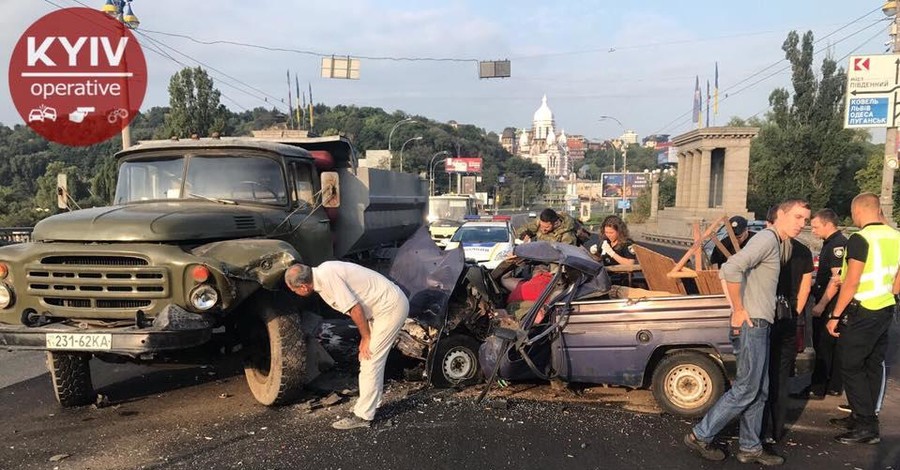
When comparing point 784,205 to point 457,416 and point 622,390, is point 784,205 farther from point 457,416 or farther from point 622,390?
point 457,416

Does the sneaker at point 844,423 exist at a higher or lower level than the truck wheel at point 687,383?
lower

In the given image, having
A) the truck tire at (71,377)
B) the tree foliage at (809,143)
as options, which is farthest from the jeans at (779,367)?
the tree foliage at (809,143)

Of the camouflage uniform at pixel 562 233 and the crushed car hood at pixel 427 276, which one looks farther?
the camouflage uniform at pixel 562 233

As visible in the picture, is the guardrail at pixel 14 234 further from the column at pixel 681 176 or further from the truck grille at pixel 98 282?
the column at pixel 681 176

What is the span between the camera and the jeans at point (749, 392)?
13.6 feet

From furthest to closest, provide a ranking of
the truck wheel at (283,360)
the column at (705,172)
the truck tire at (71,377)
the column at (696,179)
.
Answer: the column at (696,179)
the column at (705,172)
the truck tire at (71,377)
the truck wheel at (283,360)

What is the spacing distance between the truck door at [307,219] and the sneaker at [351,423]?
214 cm

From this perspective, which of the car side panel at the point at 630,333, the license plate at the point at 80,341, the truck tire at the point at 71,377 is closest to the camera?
the license plate at the point at 80,341

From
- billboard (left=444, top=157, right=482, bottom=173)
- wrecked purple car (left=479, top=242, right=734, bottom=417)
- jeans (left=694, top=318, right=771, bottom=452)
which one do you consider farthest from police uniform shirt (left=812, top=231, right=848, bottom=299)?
billboard (left=444, top=157, right=482, bottom=173)

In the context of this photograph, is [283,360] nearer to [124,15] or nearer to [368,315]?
[368,315]

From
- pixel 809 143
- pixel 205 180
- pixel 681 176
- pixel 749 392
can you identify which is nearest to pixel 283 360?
pixel 205 180

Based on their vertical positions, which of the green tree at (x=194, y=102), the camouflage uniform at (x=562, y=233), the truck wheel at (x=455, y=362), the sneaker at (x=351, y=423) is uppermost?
the green tree at (x=194, y=102)

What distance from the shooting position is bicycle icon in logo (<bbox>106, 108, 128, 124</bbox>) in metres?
14.2

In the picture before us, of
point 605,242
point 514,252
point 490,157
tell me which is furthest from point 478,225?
point 490,157
